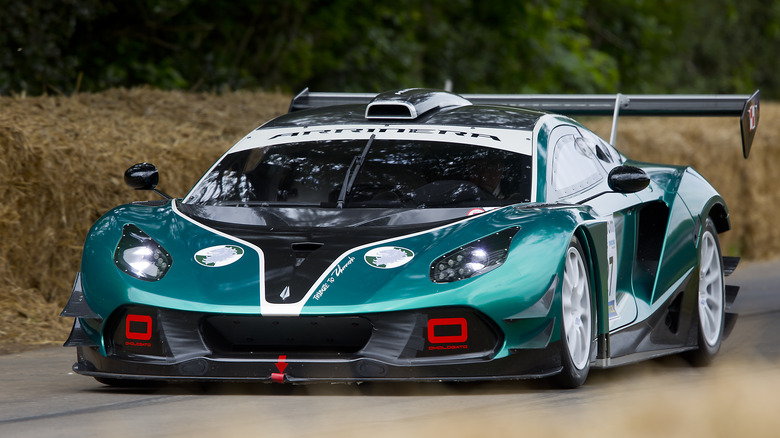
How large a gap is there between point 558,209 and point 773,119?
1435 cm

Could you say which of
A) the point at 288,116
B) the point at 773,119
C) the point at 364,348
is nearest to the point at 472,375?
the point at 364,348

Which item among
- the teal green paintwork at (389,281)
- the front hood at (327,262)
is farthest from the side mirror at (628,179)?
the teal green paintwork at (389,281)

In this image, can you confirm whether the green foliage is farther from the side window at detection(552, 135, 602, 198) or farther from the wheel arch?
the wheel arch

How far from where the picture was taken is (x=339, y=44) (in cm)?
2552

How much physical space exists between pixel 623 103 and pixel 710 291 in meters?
1.76

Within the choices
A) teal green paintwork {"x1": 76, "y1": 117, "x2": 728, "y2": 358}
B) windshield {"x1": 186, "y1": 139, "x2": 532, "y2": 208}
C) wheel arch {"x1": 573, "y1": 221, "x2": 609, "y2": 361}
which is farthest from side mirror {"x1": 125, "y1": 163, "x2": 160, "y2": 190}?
wheel arch {"x1": 573, "y1": 221, "x2": 609, "y2": 361}

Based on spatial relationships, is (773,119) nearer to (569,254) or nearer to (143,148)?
(143,148)

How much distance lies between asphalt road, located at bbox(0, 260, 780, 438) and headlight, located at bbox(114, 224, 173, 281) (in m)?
0.56

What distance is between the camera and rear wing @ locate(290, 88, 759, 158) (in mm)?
9359

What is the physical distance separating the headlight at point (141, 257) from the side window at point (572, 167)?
79.3 inches

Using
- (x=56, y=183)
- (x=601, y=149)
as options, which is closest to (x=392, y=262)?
(x=601, y=149)

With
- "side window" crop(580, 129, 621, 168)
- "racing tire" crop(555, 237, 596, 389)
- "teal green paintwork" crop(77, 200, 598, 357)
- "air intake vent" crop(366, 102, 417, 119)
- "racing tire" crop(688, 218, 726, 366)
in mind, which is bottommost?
"racing tire" crop(688, 218, 726, 366)

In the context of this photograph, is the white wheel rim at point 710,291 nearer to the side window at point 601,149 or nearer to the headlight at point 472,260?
the side window at point 601,149

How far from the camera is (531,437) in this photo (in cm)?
494
